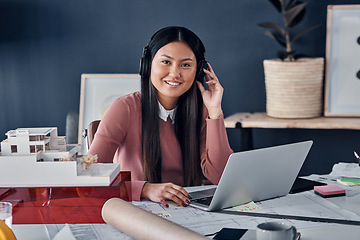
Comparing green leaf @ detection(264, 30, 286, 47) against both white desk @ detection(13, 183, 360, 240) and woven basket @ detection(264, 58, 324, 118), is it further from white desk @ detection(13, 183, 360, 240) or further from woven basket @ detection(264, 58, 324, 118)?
white desk @ detection(13, 183, 360, 240)

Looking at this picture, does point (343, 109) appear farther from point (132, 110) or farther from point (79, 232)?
point (79, 232)

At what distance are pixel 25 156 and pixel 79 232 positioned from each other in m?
0.26

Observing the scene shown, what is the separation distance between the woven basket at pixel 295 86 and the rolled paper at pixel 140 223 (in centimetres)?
174

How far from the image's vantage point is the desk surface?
2730 millimetres

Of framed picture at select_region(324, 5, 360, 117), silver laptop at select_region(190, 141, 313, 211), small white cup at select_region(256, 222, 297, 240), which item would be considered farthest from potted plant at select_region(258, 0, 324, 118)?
small white cup at select_region(256, 222, 297, 240)

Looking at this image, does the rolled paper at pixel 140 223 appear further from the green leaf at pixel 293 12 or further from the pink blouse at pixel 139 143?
the green leaf at pixel 293 12

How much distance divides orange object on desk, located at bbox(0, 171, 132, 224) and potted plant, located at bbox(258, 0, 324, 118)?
1706 mm

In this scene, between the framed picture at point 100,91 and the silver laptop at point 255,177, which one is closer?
the silver laptop at point 255,177

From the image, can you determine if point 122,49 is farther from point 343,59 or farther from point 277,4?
point 343,59

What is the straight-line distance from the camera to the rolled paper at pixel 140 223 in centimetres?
107

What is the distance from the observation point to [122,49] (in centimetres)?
328

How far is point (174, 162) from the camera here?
2.01m

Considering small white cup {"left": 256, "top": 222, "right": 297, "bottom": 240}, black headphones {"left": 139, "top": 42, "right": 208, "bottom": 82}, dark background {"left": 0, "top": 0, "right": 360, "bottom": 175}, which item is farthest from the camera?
dark background {"left": 0, "top": 0, "right": 360, "bottom": 175}

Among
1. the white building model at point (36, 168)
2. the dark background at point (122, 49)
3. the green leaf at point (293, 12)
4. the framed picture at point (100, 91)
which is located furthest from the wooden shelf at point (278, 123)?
the white building model at point (36, 168)
